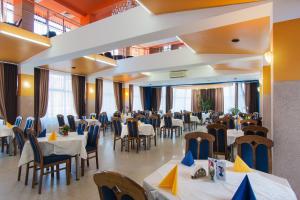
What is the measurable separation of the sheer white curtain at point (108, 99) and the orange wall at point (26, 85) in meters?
4.27

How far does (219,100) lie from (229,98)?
0.80 meters

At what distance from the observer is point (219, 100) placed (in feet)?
49.1

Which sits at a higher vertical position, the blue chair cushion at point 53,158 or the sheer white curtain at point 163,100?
the sheer white curtain at point 163,100

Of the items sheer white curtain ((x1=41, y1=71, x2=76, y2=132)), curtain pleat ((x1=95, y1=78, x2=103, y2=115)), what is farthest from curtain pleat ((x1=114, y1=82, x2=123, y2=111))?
sheer white curtain ((x1=41, y1=71, x2=76, y2=132))

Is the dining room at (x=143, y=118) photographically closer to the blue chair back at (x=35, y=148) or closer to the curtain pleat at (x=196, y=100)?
the blue chair back at (x=35, y=148)

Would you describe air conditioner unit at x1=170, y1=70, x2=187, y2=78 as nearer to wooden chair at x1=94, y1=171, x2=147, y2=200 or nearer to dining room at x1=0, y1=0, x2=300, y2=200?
dining room at x1=0, y1=0, x2=300, y2=200

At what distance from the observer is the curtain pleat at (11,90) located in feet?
22.3

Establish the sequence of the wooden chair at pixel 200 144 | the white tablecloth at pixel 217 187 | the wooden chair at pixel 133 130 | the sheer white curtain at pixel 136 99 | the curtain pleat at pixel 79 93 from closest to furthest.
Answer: the white tablecloth at pixel 217 187
the wooden chair at pixel 200 144
the wooden chair at pixel 133 130
the curtain pleat at pixel 79 93
the sheer white curtain at pixel 136 99

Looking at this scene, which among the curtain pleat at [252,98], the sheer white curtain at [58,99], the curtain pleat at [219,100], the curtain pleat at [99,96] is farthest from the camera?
the curtain pleat at [219,100]

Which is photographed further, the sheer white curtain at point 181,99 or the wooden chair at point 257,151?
the sheer white curtain at point 181,99

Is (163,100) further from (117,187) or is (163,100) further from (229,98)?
(117,187)

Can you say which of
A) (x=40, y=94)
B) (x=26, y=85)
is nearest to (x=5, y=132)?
(x=26, y=85)

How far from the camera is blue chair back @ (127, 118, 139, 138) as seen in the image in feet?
18.0

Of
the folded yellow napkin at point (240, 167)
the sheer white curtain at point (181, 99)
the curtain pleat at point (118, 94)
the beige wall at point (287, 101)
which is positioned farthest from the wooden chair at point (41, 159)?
the sheer white curtain at point (181, 99)
